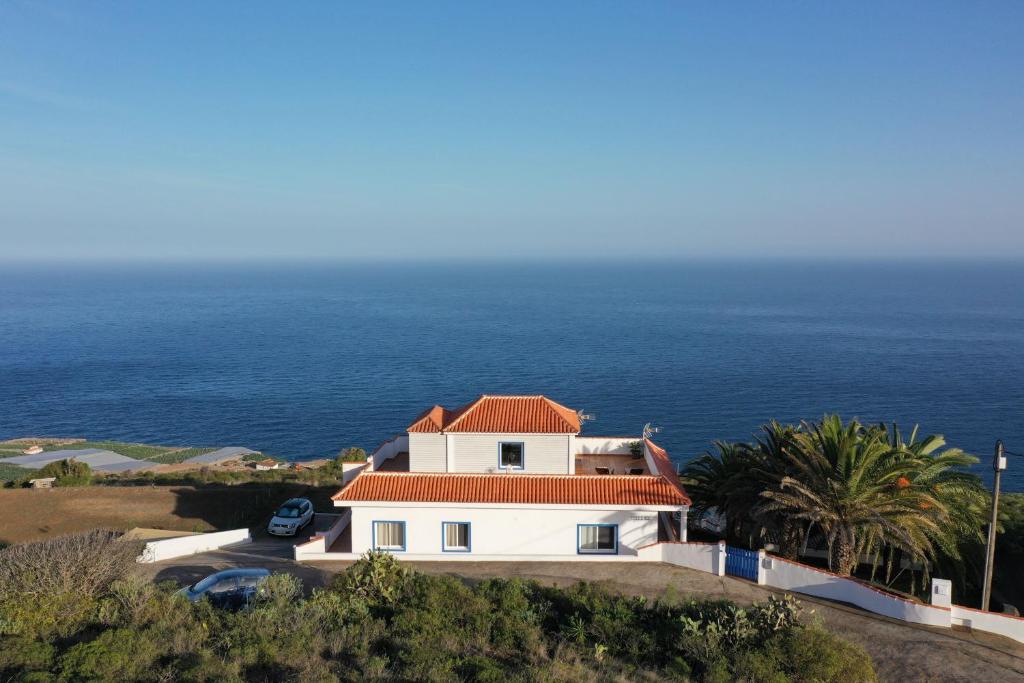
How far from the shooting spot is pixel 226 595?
18.5 meters

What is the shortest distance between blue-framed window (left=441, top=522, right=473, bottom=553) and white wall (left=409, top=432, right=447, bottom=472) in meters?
2.59

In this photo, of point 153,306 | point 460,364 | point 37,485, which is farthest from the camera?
point 153,306

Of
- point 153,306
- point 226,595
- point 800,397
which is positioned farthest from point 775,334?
point 153,306

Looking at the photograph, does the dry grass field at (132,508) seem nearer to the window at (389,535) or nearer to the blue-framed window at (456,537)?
the window at (389,535)

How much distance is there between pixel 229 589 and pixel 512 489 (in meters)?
8.88

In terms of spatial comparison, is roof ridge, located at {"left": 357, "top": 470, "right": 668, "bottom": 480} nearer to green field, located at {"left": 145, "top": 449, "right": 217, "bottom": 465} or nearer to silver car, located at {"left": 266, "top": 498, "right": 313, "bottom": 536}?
silver car, located at {"left": 266, "top": 498, "right": 313, "bottom": 536}

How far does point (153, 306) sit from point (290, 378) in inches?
4657

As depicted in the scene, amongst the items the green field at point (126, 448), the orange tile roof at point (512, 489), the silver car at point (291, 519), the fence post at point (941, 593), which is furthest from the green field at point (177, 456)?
the fence post at point (941, 593)

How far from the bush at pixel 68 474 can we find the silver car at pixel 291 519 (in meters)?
15.4

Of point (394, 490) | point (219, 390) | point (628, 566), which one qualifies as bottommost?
point (219, 390)

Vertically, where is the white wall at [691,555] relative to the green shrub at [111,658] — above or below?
below

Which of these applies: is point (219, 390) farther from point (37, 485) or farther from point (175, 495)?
point (175, 495)

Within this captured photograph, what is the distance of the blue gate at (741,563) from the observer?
20484 millimetres

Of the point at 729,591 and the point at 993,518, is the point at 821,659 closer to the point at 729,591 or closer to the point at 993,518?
the point at 729,591
